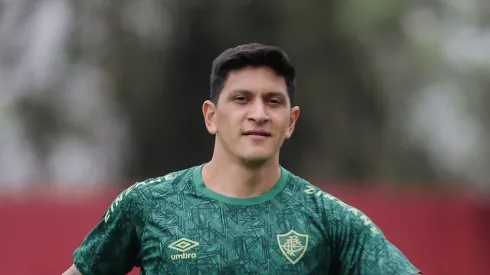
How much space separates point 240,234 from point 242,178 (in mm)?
238

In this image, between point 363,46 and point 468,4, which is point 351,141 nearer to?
point 363,46

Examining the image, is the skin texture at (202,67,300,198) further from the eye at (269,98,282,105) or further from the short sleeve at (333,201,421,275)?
the short sleeve at (333,201,421,275)

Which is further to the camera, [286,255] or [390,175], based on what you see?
[390,175]

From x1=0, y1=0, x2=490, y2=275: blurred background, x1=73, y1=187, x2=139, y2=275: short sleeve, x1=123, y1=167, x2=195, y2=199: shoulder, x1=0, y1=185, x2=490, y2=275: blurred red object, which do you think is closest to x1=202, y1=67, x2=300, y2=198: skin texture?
x1=123, y1=167, x2=195, y2=199: shoulder

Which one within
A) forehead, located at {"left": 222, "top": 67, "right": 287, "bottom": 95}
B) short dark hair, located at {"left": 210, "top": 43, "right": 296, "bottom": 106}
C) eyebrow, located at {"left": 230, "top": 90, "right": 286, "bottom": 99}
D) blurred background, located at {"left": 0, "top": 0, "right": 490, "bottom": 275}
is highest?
short dark hair, located at {"left": 210, "top": 43, "right": 296, "bottom": 106}

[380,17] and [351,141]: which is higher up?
[380,17]

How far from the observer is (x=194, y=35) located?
2269 centimetres

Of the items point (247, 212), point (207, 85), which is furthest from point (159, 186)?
point (207, 85)

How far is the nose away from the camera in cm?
463

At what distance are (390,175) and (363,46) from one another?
2.61 metres

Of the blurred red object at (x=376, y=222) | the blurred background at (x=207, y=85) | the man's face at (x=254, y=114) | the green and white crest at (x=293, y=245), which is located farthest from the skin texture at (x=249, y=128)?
the blurred background at (x=207, y=85)

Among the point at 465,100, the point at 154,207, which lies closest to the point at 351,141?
the point at 465,100

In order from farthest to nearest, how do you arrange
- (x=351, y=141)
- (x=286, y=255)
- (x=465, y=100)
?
(x=465, y=100) < (x=351, y=141) < (x=286, y=255)

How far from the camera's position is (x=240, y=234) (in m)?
4.70
